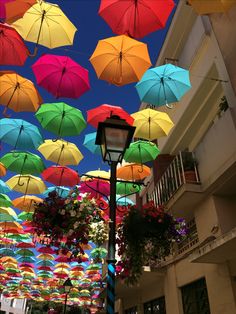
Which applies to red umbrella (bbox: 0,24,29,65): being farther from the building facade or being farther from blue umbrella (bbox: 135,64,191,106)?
the building facade

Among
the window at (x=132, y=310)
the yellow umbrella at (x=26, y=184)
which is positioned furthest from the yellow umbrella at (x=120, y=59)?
Answer: the window at (x=132, y=310)

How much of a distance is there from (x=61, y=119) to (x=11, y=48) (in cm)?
325

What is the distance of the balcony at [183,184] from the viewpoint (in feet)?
31.9

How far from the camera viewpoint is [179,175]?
10.3 meters

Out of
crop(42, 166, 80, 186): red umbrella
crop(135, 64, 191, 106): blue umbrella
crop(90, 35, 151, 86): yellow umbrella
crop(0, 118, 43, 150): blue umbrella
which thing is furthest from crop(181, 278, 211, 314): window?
crop(0, 118, 43, 150): blue umbrella

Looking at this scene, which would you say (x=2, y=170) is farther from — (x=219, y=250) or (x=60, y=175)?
(x=219, y=250)

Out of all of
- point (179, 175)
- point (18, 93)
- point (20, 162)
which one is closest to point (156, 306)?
point (179, 175)

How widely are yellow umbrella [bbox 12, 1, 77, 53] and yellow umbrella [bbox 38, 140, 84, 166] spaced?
4.74 meters

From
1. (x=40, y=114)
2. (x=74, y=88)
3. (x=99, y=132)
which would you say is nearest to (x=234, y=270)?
(x=99, y=132)

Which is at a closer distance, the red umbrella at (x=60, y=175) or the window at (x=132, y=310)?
the red umbrella at (x=60, y=175)

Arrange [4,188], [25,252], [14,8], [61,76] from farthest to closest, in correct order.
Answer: [25,252] → [4,188] → [61,76] → [14,8]

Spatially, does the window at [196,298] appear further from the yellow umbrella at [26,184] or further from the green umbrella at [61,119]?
the yellow umbrella at [26,184]

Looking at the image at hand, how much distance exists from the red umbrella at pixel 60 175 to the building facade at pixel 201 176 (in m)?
3.56

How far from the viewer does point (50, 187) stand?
14.4 meters
